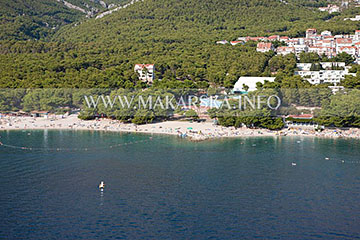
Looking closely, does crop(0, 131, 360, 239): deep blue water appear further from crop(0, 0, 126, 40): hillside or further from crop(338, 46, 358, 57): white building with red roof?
crop(0, 0, 126, 40): hillside

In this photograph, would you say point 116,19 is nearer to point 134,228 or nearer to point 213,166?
point 213,166

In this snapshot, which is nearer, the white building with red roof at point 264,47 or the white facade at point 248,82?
the white facade at point 248,82

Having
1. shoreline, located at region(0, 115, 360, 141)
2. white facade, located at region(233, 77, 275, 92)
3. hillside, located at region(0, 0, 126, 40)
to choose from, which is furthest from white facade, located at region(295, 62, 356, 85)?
hillside, located at region(0, 0, 126, 40)

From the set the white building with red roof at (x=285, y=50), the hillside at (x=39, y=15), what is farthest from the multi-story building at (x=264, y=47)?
the hillside at (x=39, y=15)

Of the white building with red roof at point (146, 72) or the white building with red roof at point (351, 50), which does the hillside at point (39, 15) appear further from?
the white building with red roof at point (351, 50)

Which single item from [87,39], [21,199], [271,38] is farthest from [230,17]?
[21,199]

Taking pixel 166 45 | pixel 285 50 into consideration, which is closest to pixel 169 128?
pixel 285 50
